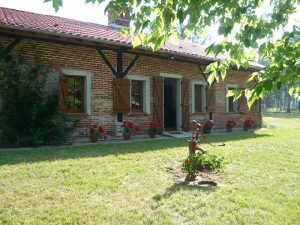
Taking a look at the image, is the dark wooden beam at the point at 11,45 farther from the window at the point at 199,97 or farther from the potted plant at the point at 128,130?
the window at the point at 199,97

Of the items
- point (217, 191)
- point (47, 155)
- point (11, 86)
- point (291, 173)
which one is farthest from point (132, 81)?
point (217, 191)

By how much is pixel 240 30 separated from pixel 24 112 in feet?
24.9

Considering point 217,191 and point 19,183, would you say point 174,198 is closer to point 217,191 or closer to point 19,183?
point 217,191

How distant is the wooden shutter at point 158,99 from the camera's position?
12734mm

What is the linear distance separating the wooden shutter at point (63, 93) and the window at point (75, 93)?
0.52 metres

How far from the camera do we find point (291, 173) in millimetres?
7031

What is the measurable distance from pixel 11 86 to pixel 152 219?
21.9 feet

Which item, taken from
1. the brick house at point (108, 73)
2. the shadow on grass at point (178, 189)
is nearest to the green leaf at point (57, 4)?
the shadow on grass at point (178, 189)

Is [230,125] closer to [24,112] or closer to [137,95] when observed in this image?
[137,95]

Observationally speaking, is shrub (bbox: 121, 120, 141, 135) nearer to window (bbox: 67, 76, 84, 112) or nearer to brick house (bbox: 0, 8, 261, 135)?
brick house (bbox: 0, 8, 261, 135)

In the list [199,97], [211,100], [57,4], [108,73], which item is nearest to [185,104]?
[199,97]

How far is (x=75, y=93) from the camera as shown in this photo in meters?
10.9

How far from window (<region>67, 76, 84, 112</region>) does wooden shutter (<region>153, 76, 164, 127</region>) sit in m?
2.93

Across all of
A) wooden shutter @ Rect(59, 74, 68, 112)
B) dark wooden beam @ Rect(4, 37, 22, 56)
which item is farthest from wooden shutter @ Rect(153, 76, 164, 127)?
dark wooden beam @ Rect(4, 37, 22, 56)
